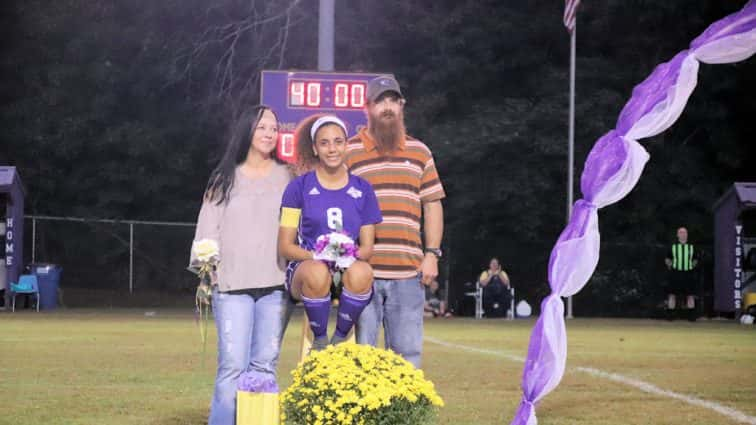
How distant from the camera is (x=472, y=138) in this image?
131 feet

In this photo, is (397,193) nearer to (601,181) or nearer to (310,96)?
(601,181)

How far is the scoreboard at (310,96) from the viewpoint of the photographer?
Answer: 79.9 feet

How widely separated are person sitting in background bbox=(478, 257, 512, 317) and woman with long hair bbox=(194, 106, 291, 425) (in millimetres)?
24115

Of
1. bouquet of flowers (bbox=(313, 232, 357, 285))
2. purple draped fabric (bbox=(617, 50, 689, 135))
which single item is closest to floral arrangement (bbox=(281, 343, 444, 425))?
bouquet of flowers (bbox=(313, 232, 357, 285))

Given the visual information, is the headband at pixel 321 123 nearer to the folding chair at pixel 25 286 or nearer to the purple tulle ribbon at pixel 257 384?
the purple tulle ribbon at pixel 257 384

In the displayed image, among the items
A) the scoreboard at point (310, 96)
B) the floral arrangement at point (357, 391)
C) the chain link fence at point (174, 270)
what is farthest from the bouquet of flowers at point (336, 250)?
the chain link fence at point (174, 270)

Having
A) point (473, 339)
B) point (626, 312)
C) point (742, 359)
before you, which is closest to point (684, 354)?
point (742, 359)

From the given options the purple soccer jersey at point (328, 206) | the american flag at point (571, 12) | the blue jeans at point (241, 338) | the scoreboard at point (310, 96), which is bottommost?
the blue jeans at point (241, 338)

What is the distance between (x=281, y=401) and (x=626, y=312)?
3043 centimetres

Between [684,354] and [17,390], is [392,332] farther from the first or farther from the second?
[684,354]

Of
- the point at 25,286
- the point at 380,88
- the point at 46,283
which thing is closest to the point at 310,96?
the point at 25,286

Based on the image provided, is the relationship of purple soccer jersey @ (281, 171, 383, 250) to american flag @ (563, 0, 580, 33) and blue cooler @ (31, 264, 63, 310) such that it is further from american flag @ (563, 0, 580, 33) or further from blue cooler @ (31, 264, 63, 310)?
blue cooler @ (31, 264, 63, 310)

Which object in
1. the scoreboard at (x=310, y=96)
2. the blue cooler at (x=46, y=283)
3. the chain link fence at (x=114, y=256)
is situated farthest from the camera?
the chain link fence at (x=114, y=256)

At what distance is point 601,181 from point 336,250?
1620 mm
